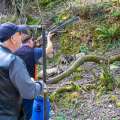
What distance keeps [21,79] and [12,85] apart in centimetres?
18

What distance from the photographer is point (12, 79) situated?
444 centimetres

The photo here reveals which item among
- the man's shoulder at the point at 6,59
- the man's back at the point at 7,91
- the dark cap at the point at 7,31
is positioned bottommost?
the man's back at the point at 7,91

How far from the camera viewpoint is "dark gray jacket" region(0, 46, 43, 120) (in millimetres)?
4402

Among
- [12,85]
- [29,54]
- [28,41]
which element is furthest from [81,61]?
[12,85]

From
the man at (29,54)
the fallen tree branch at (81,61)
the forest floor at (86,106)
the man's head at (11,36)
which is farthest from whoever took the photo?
the fallen tree branch at (81,61)

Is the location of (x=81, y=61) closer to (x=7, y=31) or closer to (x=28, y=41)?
(x=28, y=41)

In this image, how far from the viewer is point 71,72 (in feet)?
31.4

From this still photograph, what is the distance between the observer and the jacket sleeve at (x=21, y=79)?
439cm

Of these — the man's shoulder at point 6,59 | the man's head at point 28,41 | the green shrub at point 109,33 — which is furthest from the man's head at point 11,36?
the green shrub at point 109,33

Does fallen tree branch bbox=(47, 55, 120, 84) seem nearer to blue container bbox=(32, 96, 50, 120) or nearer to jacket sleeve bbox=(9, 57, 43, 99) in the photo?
blue container bbox=(32, 96, 50, 120)

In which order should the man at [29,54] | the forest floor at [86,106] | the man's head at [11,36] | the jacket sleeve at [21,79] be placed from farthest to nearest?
the forest floor at [86,106]
the man at [29,54]
the man's head at [11,36]
the jacket sleeve at [21,79]

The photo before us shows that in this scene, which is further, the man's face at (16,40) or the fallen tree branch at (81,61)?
the fallen tree branch at (81,61)

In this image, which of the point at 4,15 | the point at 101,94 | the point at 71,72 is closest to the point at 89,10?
the point at 4,15

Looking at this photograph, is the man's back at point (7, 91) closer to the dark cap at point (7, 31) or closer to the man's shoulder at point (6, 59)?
the man's shoulder at point (6, 59)
